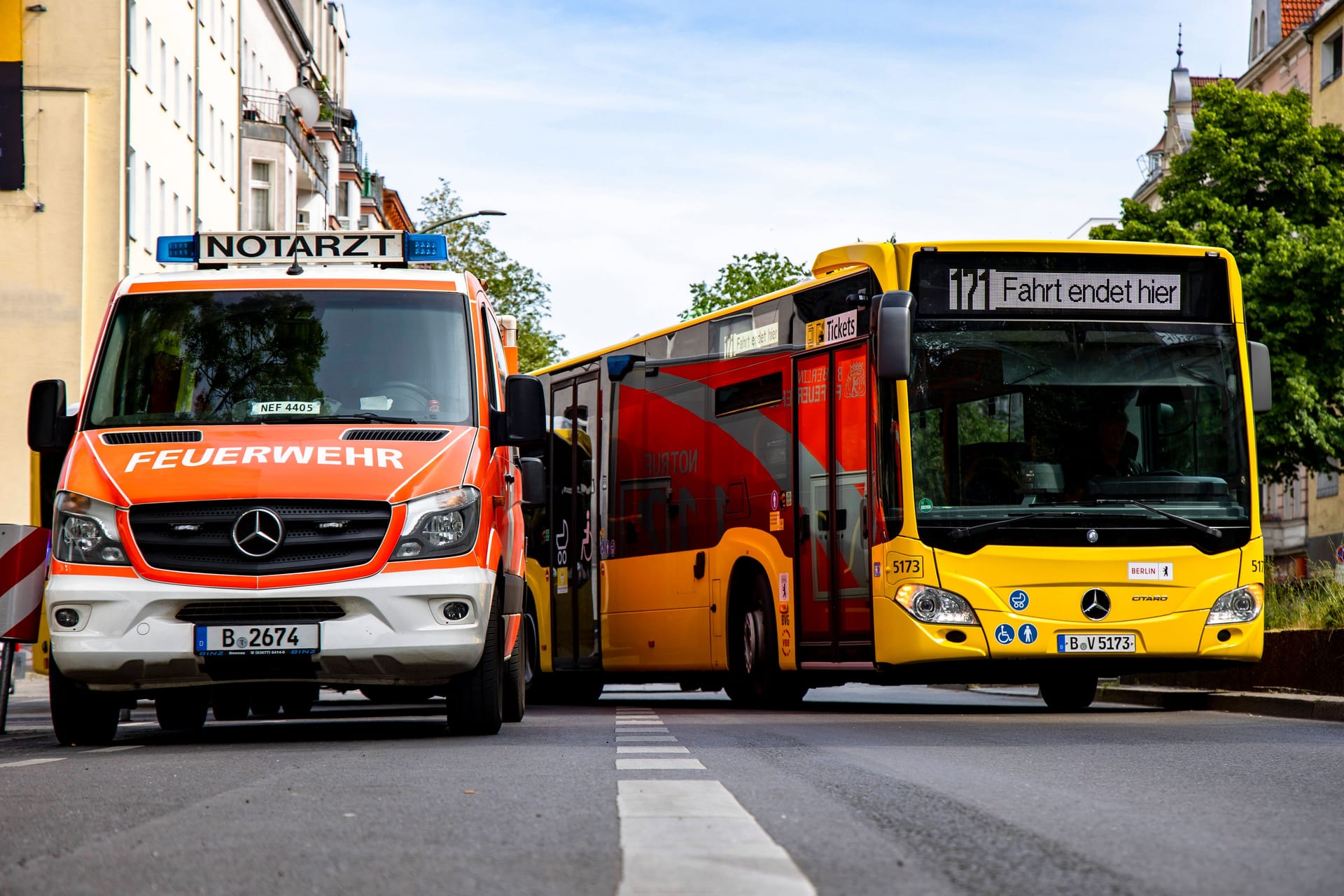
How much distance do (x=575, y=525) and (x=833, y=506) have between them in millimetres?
5295

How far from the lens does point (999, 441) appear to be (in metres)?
14.5

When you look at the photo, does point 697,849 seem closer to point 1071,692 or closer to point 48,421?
point 48,421

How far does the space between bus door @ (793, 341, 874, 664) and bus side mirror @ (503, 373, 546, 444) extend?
3.93 m

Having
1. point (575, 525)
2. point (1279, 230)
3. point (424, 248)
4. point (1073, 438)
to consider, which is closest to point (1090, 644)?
point (1073, 438)

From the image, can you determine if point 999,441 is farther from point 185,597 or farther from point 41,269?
point 41,269

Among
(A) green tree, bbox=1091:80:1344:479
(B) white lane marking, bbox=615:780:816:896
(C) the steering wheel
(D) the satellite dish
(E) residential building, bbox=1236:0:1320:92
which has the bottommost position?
(B) white lane marking, bbox=615:780:816:896

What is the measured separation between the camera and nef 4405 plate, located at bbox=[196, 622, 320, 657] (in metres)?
10.6

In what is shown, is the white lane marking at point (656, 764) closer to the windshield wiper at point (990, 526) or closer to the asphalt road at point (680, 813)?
the asphalt road at point (680, 813)

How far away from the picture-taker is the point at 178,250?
41.7ft

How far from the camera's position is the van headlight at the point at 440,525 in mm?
10734

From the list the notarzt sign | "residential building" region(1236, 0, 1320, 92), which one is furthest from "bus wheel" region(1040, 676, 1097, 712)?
"residential building" region(1236, 0, 1320, 92)

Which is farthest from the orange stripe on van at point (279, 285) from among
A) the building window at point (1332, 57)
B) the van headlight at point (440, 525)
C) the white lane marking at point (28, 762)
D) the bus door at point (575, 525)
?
the building window at point (1332, 57)

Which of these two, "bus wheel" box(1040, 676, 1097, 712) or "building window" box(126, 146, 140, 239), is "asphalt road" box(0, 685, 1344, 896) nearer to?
"bus wheel" box(1040, 676, 1097, 712)

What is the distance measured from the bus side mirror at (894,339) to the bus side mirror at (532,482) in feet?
7.94
